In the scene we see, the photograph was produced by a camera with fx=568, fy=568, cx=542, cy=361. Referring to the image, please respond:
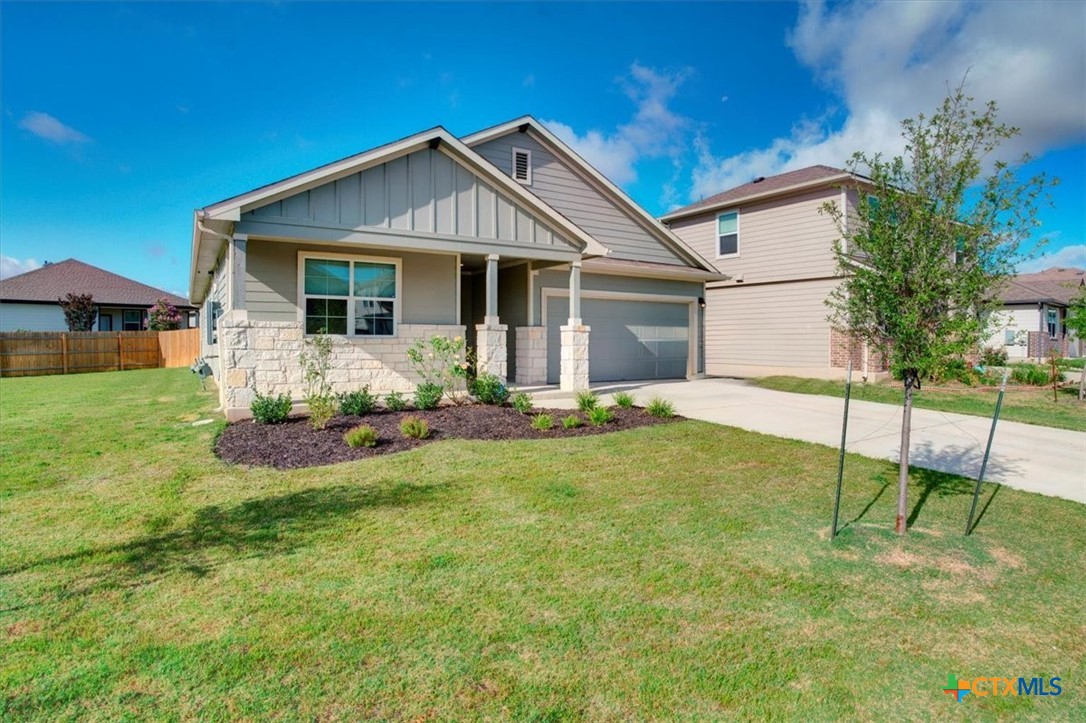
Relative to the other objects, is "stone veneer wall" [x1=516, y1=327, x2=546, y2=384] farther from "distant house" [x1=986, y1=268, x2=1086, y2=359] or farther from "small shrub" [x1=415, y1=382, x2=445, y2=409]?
"distant house" [x1=986, y1=268, x2=1086, y2=359]

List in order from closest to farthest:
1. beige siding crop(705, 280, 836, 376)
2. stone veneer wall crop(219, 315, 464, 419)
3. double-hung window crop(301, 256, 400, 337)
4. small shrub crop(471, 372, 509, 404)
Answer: stone veneer wall crop(219, 315, 464, 419) < small shrub crop(471, 372, 509, 404) < double-hung window crop(301, 256, 400, 337) < beige siding crop(705, 280, 836, 376)

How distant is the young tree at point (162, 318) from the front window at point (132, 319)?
6.05 ft

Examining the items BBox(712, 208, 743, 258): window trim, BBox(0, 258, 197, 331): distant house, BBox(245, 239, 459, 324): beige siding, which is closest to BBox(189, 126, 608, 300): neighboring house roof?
BBox(245, 239, 459, 324): beige siding

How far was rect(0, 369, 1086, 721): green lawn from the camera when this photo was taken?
2568 mm

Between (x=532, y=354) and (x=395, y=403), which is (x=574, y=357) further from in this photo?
(x=395, y=403)

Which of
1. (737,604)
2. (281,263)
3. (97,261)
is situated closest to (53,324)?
(97,261)

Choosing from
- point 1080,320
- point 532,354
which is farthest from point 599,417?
point 1080,320

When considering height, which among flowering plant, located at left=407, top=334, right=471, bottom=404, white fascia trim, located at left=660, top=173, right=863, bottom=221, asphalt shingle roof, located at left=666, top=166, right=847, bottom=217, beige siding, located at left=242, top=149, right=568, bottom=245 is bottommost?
flowering plant, located at left=407, top=334, right=471, bottom=404

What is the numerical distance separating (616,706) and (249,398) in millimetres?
8148

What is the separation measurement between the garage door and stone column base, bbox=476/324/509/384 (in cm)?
291

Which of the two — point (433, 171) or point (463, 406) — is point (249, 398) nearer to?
point (463, 406)

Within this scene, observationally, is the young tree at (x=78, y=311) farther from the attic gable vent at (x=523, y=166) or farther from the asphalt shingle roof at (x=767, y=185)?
the asphalt shingle roof at (x=767, y=185)

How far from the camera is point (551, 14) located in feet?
38.7

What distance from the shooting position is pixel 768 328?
17234 mm
